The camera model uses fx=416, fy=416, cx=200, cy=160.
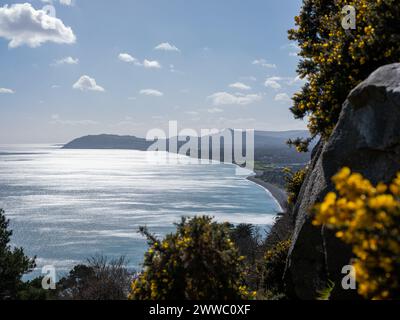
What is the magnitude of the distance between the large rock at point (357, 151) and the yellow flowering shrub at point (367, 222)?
440 centimetres

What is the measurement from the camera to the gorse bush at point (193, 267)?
24.7 ft

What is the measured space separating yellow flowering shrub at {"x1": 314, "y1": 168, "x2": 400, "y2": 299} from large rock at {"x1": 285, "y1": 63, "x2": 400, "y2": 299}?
440 centimetres

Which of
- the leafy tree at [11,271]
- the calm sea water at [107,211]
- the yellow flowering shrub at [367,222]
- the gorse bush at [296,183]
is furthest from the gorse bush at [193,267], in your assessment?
the calm sea water at [107,211]

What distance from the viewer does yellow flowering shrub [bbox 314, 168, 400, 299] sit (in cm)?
345

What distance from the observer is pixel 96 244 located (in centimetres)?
7219

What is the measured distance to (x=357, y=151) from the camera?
8.38m

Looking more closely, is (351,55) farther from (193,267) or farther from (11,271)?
(11,271)

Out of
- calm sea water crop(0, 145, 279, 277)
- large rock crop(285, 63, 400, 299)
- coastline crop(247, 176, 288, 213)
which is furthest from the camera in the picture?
coastline crop(247, 176, 288, 213)

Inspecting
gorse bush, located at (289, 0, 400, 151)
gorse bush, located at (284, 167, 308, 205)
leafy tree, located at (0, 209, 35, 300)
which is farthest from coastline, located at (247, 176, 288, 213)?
gorse bush, located at (289, 0, 400, 151)

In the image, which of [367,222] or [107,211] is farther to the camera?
[107,211]

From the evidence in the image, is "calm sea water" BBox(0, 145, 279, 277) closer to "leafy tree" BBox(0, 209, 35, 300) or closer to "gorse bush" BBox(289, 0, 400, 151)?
"leafy tree" BBox(0, 209, 35, 300)

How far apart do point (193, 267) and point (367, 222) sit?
4.58 meters

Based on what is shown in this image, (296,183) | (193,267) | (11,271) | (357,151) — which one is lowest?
(11,271)

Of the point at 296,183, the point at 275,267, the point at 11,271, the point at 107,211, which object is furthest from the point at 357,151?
the point at 107,211
